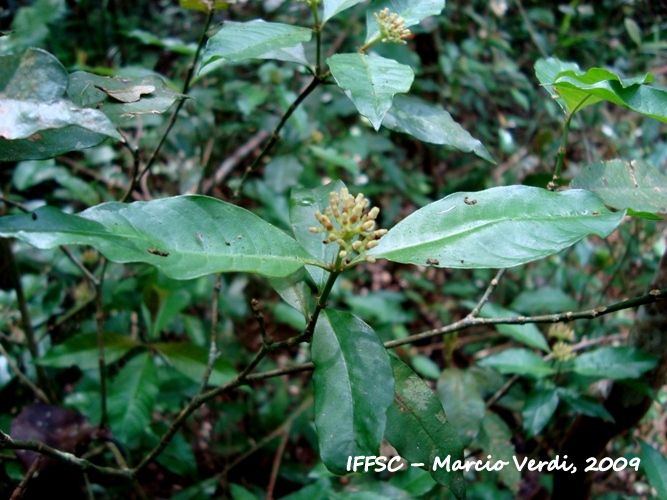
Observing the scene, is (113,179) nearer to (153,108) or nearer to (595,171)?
(153,108)

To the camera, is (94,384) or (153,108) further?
(94,384)

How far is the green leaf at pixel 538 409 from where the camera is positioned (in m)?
1.30

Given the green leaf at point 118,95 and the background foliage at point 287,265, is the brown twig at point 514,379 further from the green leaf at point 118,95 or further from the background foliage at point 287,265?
the green leaf at point 118,95

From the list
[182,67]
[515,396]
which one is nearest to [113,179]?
[182,67]

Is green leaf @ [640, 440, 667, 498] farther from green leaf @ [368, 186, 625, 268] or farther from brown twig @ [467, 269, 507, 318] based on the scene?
green leaf @ [368, 186, 625, 268]

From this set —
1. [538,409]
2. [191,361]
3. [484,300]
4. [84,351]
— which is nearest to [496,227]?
[484,300]

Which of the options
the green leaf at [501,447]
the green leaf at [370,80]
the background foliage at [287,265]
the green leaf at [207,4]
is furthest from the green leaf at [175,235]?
the green leaf at [501,447]

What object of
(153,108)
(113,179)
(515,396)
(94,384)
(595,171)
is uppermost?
(153,108)

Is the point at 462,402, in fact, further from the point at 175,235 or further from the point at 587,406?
the point at 175,235

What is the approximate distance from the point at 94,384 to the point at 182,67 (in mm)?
1589

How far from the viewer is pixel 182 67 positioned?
240cm

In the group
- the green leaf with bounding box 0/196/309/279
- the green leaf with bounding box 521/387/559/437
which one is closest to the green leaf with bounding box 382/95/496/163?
the green leaf with bounding box 0/196/309/279

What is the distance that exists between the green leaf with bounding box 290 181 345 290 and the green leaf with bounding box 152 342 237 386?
611 millimetres

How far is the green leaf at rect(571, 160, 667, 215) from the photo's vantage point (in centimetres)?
81
